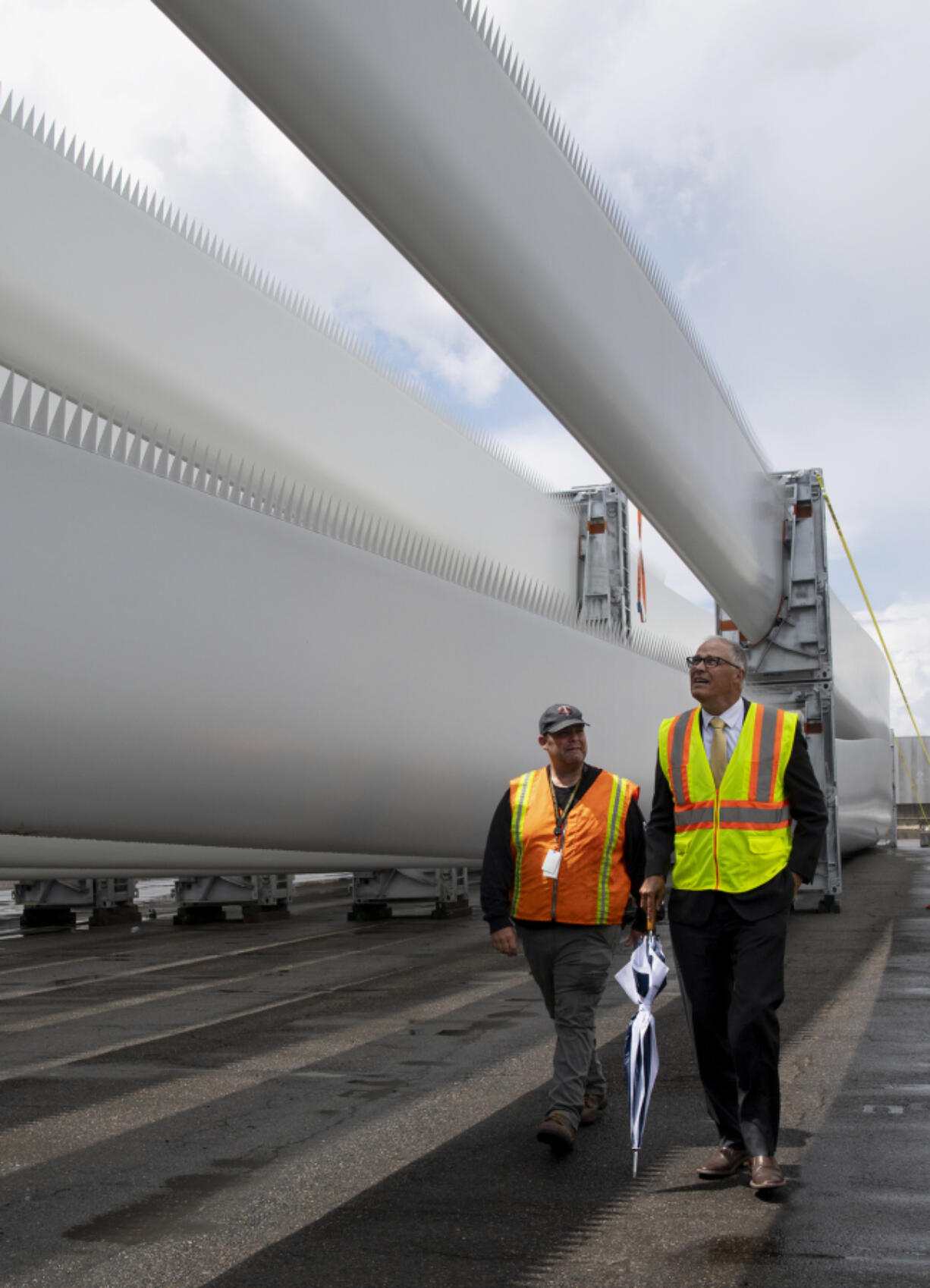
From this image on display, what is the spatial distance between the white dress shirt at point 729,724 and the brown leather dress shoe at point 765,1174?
1.31 metres

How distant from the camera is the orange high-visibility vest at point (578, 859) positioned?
5.05 metres

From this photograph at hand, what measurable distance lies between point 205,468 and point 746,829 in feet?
10.5

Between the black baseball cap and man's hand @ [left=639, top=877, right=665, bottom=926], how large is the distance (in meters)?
0.75

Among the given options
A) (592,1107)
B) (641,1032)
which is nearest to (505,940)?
(641,1032)

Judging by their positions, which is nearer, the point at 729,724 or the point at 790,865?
the point at 790,865

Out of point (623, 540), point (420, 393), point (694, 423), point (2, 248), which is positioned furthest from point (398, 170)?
point (623, 540)

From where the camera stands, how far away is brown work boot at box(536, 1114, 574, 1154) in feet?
14.9

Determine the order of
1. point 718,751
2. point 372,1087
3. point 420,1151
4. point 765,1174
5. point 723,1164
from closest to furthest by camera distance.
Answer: point 765,1174 → point 723,1164 → point 718,751 → point 420,1151 → point 372,1087

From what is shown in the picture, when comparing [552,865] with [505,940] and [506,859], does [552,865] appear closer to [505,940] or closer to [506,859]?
[506,859]

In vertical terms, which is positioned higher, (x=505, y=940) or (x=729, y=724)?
(x=729, y=724)

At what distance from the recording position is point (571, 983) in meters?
4.98

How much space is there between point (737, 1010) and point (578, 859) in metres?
1.02

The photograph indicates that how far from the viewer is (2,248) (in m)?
7.95

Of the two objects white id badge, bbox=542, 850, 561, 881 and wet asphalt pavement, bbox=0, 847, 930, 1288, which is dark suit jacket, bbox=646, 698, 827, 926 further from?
wet asphalt pavement, bbox=0, 847, 930, 1288
